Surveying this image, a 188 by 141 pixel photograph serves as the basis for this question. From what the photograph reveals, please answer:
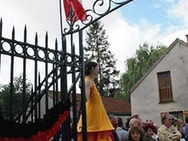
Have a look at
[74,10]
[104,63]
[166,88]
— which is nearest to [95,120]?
[74,10]

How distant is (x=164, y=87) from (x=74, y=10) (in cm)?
2093

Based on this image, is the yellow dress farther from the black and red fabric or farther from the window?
the window

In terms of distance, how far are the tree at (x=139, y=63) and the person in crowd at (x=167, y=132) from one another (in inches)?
1035

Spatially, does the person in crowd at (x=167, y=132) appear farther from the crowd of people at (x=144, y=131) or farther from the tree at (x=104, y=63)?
the tree at (x=104, y=63)

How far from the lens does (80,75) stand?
3.97 meters

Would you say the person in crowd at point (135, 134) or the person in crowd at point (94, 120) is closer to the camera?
the person in crowd at point (94, 120)

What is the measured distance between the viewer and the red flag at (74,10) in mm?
4293

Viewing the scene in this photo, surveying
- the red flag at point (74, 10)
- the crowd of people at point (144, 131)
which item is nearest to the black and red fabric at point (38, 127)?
the red flag at point (74, 10)

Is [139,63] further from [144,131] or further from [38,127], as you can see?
[38,127]

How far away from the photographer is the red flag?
429 cm

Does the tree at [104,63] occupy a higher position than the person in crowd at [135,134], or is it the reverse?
the tree at [104,63]

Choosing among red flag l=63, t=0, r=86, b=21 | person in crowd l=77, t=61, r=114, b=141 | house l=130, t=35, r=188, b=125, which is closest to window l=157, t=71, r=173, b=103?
house l=130, t=35, r=188, b=125

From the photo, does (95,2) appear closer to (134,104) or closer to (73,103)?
(73,103)

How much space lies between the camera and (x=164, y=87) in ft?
80.1
